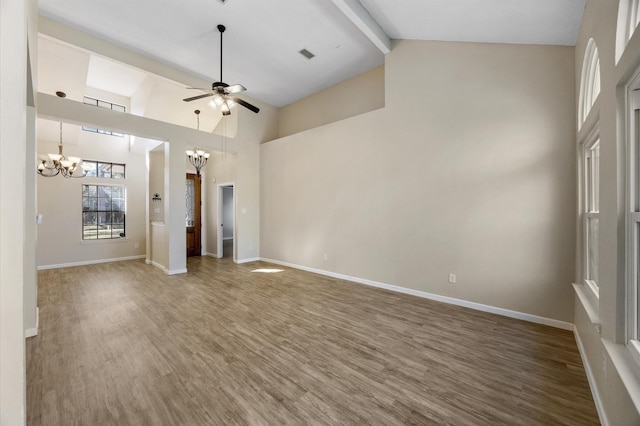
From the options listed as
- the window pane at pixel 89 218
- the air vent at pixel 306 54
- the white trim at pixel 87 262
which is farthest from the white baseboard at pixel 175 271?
the air vent at pixel 306 54

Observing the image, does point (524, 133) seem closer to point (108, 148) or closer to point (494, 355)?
point (494, 355)

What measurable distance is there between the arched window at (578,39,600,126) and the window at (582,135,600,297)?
0.36 meters

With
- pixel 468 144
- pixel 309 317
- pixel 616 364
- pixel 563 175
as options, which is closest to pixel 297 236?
pixel 309 317

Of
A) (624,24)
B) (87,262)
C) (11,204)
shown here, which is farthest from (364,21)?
(87,262)

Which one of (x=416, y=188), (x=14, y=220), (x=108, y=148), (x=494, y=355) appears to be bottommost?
(x=494, y=355)

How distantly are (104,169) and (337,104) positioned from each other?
21.4 feet

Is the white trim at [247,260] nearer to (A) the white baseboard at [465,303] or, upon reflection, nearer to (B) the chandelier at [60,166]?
(A) the white baseboard at [465,303]

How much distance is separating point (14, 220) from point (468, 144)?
4.38 metres

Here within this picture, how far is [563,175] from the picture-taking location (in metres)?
2.97

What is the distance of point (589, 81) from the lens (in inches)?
99.4

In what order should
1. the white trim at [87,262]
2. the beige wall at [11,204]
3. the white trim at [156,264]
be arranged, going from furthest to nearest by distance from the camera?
the white trim at [87,262] → the white trim at [156,264] → the beige wall at [11,204]

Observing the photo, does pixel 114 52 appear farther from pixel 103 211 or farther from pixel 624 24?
pixel 624 24

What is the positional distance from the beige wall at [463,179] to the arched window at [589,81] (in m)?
0.28

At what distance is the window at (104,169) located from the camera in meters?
6.61
